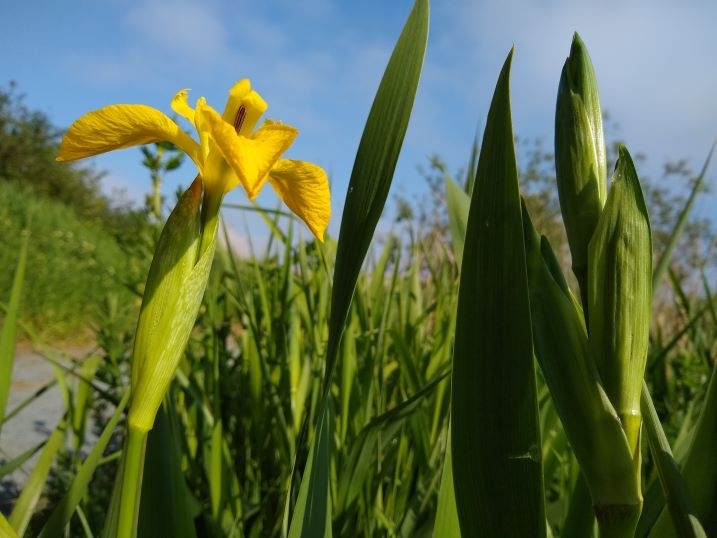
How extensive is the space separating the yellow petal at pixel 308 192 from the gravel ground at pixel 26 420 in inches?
31.2

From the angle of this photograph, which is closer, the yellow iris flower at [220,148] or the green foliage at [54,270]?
the yellow iris flower at [220,148]

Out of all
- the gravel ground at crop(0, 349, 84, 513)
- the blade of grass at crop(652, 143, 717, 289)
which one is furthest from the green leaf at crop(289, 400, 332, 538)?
the gravel ground at crop(0, 349, 84, 513)

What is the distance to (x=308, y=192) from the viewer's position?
332mm

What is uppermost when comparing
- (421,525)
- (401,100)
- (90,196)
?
(90,196)

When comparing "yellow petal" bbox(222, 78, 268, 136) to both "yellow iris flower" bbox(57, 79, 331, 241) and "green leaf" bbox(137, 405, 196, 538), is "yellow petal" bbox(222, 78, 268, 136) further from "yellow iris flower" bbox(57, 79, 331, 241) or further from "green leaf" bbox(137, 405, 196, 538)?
"green leaf" bbox(137, 405, 196, 538)

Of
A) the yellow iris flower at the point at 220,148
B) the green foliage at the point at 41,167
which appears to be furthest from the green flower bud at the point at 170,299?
the green foliage at the point at 41,167

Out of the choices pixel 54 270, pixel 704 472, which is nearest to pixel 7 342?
pixel 704 472

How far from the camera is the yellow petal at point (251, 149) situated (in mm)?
282

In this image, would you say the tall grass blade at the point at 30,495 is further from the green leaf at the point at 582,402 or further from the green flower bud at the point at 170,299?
the green leaf at the point at 582,402

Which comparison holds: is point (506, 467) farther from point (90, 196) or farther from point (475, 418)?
point (90, 196)

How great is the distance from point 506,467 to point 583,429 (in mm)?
41

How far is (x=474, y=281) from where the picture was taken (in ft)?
0.79

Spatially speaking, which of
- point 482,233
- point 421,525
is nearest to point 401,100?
point 482,233

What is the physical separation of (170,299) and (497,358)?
6.7 inches
